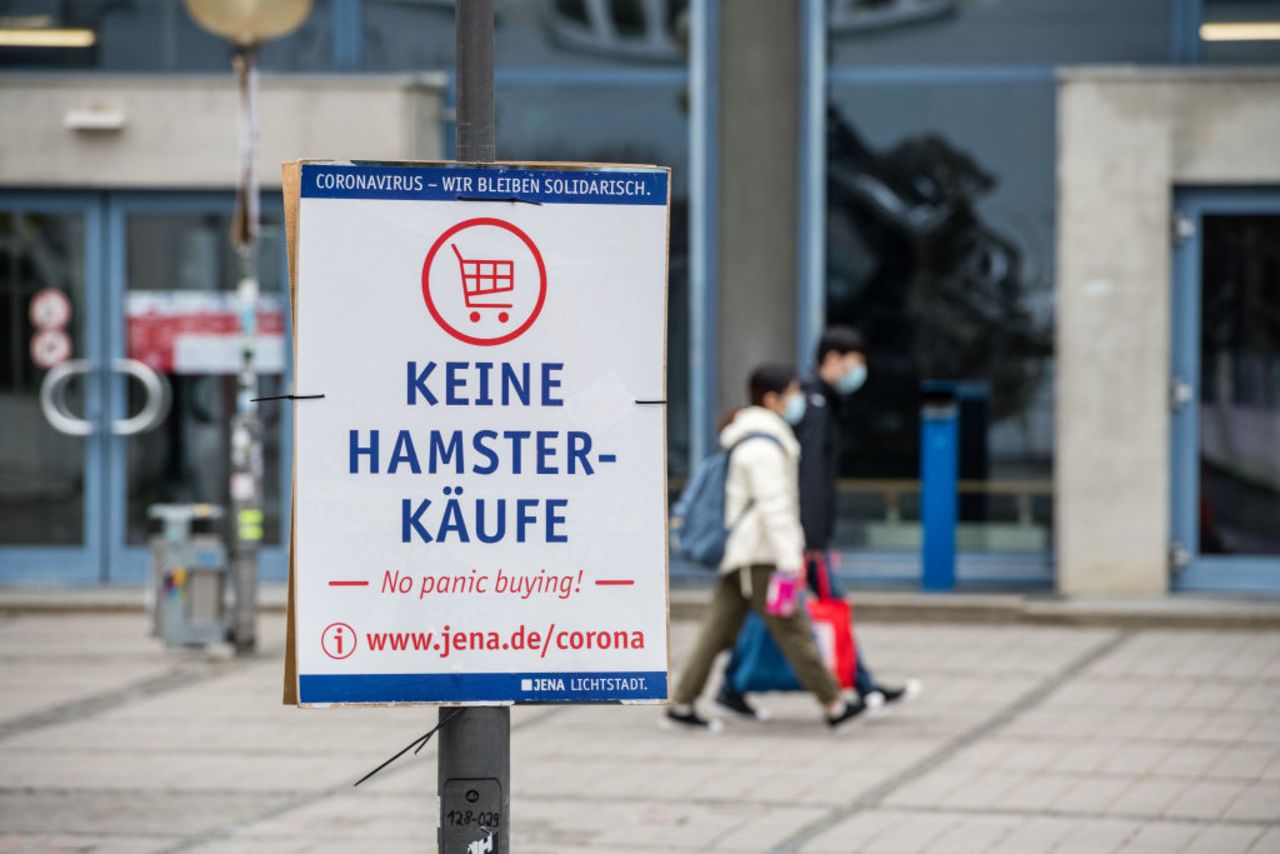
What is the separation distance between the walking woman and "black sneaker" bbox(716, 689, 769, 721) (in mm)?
229

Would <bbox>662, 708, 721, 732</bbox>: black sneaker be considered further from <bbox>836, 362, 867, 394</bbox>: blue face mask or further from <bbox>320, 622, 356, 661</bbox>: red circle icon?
<bbox>320, 622, 356, 661</bbox>: red circle icon

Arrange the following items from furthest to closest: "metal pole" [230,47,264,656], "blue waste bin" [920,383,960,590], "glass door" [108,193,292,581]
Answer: "glass door" [108,193,292,581] → "blue waste bin" [920,383,960,590] → "metal pole" [230,47,264,656]

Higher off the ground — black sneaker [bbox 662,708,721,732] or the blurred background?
the blurred background

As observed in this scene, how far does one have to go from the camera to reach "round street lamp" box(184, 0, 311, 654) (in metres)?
11.8

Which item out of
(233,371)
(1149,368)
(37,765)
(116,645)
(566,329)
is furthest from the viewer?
(233,371)

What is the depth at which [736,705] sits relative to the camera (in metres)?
10.1

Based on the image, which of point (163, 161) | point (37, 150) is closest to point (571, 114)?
point (163, 161)

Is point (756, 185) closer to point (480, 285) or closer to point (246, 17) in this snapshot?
point (246, 17)

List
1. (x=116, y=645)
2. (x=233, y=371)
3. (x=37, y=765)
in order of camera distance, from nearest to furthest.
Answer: (x=37, y=765) → (x=116, y=645) → (x=233, y=371)

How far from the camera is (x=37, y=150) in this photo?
1434cm

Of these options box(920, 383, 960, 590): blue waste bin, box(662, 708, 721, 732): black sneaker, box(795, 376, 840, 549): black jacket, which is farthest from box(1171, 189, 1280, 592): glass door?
box(662, 708, 721, 732): black sneaker

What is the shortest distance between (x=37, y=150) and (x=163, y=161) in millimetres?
878

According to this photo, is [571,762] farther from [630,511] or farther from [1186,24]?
[1186,24]

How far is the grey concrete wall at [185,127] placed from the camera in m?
14.1
